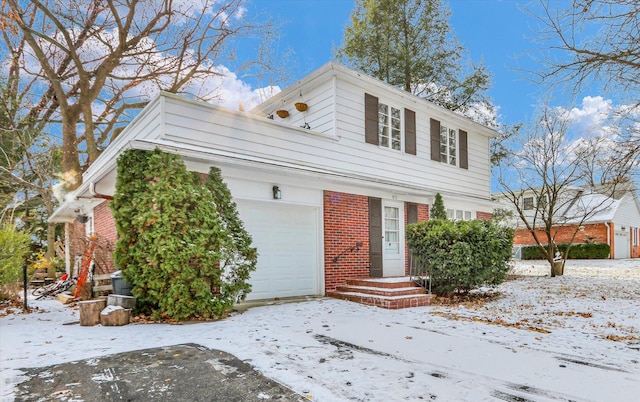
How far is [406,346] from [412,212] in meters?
6.63

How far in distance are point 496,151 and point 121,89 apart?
16.1 m

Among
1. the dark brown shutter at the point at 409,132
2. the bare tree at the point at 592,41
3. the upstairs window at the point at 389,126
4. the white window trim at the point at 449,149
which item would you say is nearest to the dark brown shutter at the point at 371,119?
the upstairs window at the point at 389,126

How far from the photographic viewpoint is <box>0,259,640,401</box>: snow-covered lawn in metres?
3.27

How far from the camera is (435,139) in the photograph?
1210 cm

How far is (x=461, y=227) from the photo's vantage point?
8102 mm

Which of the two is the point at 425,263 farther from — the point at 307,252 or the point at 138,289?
the point at 138,289

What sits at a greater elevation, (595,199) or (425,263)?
(595,199)

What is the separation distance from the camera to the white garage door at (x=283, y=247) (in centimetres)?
796

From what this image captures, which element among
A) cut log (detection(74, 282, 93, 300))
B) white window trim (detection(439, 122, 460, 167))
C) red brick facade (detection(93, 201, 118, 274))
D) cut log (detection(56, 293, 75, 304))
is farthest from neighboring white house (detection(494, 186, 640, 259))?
cut log (detection(56, 293, 75, 304))

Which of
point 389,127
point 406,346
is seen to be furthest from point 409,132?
point 406,346

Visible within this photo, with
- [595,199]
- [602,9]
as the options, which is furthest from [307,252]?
[595,199]

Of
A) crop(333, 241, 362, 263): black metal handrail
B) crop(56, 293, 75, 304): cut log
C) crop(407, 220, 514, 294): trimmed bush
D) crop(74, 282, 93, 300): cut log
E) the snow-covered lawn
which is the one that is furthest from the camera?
crop(333, 241, 362, 263): black metal handrail

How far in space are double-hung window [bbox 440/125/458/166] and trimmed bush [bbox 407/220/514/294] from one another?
4361 millimetres

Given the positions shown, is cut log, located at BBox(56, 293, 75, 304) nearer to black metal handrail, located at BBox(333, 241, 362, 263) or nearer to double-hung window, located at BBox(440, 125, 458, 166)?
black metal handrail, located at BBox(333, 241, 362, 263)
